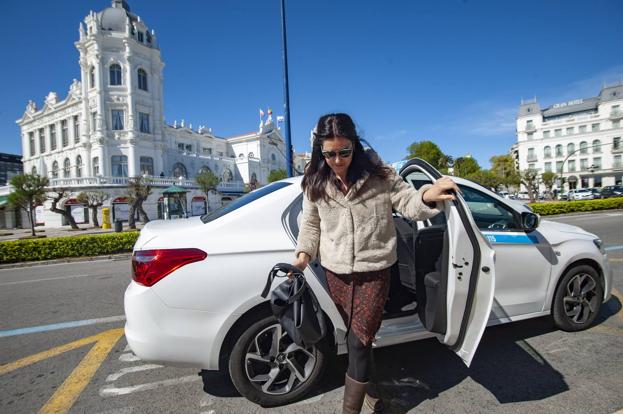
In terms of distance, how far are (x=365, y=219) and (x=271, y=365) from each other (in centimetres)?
126

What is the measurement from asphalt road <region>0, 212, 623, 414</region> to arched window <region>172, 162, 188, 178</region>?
146 ft

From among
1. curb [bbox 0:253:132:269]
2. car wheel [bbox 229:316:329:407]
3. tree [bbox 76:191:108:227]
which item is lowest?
curb [bbox 0:253:132:269]

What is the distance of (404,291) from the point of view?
8.93 feet

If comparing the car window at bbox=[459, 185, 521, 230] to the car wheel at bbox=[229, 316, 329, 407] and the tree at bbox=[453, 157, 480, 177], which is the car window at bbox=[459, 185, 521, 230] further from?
the tree at bbox=[453, 157, 480, 177]

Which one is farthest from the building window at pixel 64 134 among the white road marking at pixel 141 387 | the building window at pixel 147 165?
the white road marking at pixel 141 387

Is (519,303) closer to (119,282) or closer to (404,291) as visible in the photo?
(404,291)

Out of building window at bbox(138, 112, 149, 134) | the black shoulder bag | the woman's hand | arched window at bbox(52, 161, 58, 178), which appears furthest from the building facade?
arched window at bbox(52, 161, 58, 178)

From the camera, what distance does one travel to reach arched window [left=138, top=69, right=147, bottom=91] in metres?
40.3

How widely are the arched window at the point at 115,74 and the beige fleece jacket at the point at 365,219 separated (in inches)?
1813

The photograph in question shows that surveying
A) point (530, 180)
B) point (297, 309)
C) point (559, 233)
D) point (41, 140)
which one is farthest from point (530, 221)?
point (41, 140)

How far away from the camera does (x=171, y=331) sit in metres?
2.09

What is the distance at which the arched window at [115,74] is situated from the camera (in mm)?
38531

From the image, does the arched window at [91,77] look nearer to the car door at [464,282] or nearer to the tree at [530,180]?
the car door at [464,282]

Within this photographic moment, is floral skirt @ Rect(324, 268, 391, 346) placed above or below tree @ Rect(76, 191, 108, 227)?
below
